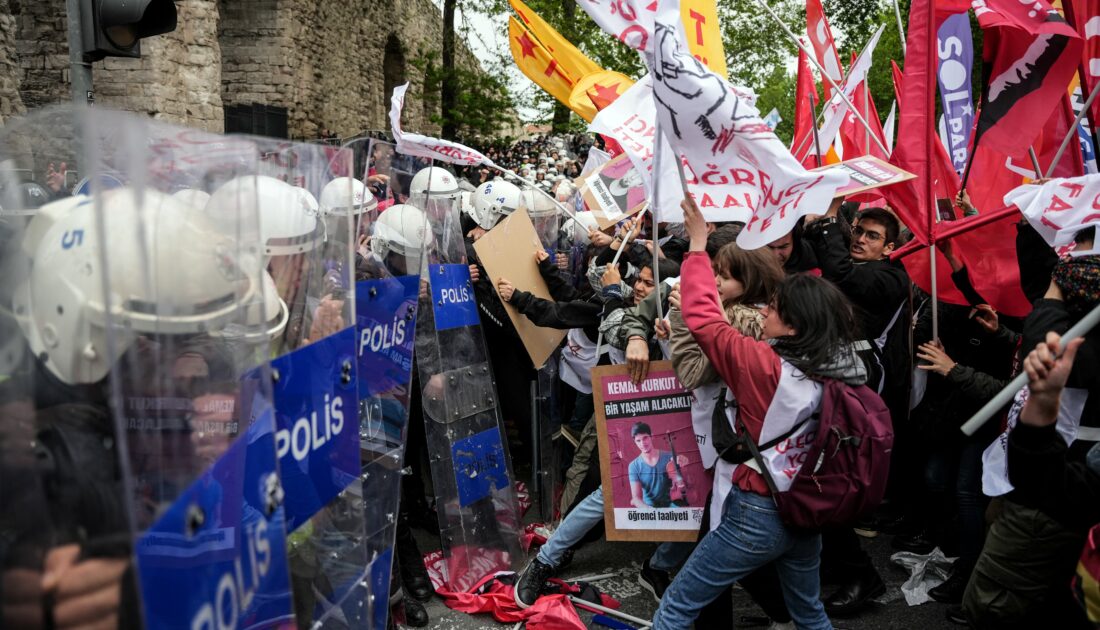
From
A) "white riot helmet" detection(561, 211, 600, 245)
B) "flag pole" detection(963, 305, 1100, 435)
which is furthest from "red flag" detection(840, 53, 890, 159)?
"flag pole" detection(963, 305, 1100, 435)

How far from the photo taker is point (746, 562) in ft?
9.82

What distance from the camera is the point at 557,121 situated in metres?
18.0

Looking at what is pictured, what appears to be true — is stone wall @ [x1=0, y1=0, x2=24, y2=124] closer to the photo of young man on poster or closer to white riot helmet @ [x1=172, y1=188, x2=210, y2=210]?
the photo of young man on poster

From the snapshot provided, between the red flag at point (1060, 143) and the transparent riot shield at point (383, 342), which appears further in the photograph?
the red flag at point (1060, 143)

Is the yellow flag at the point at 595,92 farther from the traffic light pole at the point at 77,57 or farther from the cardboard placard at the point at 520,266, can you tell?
the traffic light pole at the point at 77,57

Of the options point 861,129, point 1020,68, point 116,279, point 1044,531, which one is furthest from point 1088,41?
point 116,279

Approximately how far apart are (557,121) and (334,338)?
53.3ft

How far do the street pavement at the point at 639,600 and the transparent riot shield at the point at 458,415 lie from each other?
11.1 inches


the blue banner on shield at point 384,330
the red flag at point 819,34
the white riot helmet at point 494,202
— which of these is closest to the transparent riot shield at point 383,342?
the blue banner on shield at point 384,330

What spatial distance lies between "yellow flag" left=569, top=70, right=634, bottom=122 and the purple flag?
6.82ft

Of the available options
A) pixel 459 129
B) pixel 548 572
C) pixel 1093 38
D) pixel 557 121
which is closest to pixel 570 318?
pixel 548 572

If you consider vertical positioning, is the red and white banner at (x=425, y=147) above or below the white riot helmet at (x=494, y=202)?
above

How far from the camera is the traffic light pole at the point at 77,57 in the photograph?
17.5ft

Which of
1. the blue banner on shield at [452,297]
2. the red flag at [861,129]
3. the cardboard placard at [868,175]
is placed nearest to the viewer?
the cardboard placard at [868,175]
